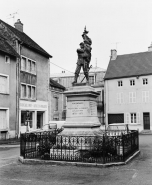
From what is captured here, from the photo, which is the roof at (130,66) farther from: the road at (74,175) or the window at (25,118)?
the road at (74,175)

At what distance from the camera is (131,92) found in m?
40.4

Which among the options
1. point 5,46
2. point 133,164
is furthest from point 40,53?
point 133,164

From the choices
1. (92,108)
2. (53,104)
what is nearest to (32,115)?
(53,104)

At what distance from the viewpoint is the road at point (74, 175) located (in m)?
7.76

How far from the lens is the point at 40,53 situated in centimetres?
2975

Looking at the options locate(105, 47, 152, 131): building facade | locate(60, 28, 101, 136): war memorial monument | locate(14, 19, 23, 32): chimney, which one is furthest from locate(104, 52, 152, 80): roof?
locate(60, 28, 101, 136): war memorial monument

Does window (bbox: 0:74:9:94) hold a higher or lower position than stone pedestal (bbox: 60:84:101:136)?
higher

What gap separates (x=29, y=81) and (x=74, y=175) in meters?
20.0

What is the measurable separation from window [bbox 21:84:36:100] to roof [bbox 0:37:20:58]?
3.39m

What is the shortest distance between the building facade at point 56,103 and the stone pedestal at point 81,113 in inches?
793

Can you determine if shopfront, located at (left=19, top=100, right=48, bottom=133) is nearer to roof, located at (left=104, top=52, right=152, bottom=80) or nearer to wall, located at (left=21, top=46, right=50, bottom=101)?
wall, located at (left=21, top=46, right=50, bottom=101)

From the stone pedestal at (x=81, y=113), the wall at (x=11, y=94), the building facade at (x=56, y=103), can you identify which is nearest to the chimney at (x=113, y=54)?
the building facade at (x=56, y=103)

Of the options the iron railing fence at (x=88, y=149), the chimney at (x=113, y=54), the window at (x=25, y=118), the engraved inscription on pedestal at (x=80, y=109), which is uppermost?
the chimney at (x=113, y=54)

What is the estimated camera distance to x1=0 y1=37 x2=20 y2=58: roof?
24.0 meters
